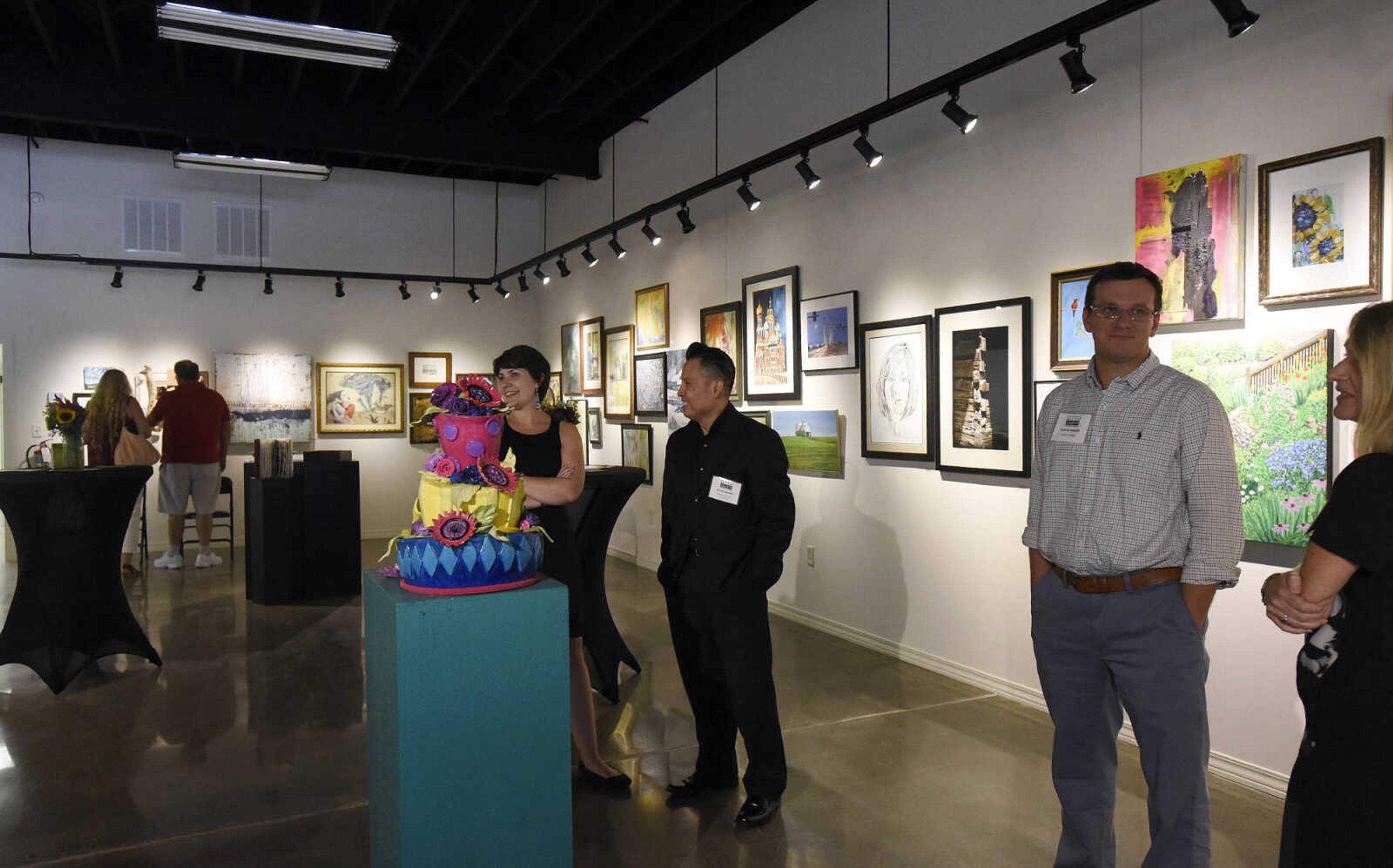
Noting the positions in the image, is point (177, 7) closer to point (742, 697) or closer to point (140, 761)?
point (140, 761)

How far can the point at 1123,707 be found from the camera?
2.52 m

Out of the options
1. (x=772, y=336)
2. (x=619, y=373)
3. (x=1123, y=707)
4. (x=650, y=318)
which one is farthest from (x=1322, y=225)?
(x=619, y=373)

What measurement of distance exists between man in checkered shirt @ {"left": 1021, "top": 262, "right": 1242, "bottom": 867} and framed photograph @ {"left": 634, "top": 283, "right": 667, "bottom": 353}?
562 cm

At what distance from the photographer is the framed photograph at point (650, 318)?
7.94m

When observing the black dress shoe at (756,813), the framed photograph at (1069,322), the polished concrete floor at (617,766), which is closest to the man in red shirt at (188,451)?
the polished concrete floor at (617,766)

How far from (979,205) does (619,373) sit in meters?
4.81

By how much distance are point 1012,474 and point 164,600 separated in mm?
6194

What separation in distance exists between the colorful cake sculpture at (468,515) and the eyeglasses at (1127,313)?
5.16 feet

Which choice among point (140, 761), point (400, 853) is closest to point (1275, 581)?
point (400, 853)

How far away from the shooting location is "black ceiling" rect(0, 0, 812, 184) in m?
6.40

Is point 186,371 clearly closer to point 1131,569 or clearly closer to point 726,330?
point 726,330

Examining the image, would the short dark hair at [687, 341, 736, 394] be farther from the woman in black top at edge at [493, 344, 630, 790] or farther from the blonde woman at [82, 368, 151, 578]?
the blonde woman at [82, 368, 151, 578]

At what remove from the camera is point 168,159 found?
9500 millimetres

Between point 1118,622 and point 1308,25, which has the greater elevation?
point 1308,25
